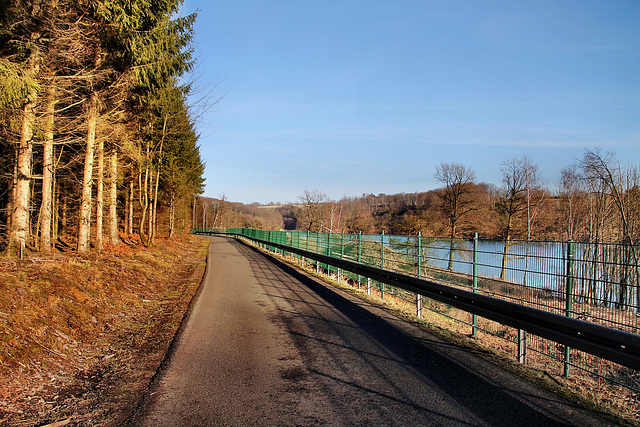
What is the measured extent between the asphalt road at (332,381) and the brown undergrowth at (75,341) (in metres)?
0.45

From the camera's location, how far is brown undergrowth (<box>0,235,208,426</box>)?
378 cm

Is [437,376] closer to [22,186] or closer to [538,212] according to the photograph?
[22,186]

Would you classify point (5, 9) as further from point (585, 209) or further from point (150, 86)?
point (585, 209)

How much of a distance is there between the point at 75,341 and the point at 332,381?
4190mm

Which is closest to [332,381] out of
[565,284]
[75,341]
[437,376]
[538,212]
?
[437,376]

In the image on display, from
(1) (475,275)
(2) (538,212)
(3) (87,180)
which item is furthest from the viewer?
(2) (538,212)

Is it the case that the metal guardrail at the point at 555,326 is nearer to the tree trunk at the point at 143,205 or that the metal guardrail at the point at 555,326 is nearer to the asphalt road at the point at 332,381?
the asphalt road at the point at 332,381

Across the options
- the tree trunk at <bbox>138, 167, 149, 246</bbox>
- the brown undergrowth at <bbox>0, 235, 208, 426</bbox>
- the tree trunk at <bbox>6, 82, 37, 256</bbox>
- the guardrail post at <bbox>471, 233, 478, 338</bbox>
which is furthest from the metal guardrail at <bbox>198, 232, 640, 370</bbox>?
the tree trunk at <bbox>138, 167, 149, 246</bbox>

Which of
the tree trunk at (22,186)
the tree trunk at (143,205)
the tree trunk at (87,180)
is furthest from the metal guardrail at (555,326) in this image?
the tree trunk at (143,205)

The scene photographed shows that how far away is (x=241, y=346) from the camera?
5691mm

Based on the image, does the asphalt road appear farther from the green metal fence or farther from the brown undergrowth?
the green metal fence

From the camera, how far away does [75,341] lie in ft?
18.9

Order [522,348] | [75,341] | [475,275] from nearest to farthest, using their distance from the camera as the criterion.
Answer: [522,348], [75,341], [475,275]

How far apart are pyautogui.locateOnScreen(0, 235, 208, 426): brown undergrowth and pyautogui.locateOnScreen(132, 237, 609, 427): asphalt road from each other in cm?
45
